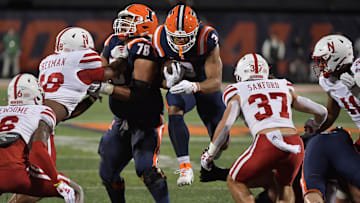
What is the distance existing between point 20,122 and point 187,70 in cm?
168

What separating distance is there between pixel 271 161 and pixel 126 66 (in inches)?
60.5

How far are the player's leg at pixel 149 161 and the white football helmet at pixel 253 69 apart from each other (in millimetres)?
918

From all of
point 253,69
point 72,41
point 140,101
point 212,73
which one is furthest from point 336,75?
point 72,41

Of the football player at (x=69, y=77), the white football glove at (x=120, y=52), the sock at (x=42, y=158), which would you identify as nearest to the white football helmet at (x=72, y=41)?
the football player at (x=69, y=77)

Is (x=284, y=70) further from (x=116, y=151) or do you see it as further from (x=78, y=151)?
(x=116, y=151)

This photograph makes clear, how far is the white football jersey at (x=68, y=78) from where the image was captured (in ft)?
15.2

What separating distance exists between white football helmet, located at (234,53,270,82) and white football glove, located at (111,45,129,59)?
101 cm

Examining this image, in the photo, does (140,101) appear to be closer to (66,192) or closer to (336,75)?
(66,192)

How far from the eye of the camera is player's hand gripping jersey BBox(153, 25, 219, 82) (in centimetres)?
514

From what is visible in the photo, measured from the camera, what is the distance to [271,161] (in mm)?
4031

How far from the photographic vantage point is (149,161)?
15.2 ft

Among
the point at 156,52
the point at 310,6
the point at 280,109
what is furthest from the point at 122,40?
the point at 310,6

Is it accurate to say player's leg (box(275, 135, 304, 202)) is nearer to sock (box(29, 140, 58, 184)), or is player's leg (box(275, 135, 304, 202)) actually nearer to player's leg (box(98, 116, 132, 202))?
player's leg (box(98, 116, 132, 202))

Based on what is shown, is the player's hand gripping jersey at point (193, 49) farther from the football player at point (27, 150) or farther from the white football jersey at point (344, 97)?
the football player at point (27, 150)
